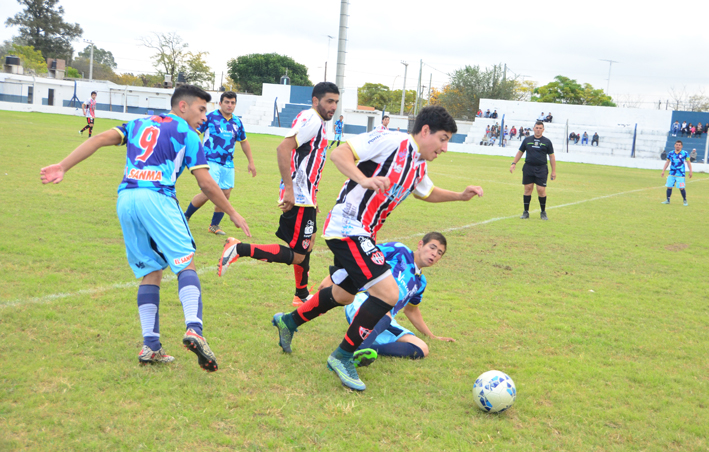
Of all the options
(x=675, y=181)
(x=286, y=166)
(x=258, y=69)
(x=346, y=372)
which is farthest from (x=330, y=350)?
(x=258, y=69)

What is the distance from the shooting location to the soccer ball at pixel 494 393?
3416 millimetres

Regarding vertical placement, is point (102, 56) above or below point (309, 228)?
above

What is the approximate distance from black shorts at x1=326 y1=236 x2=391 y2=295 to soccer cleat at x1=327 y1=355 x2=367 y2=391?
51 centimetres

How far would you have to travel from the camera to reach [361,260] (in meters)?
3.65

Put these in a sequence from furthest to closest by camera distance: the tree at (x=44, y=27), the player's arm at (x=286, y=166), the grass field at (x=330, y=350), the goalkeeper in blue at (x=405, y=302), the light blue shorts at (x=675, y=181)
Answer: the tree at (x=44, y=27)
the light blue shorts at (x=675, y=181)
the player's arm at (x=286, y=166)
the goalkeeper in blue at (x=405, y=302)
the grass field at (x=330, y=350)

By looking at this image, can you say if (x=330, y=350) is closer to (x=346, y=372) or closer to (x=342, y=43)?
(x=346, y=372)

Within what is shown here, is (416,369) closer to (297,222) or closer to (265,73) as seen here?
(297,222)

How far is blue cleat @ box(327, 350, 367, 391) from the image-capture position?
3.63 meters

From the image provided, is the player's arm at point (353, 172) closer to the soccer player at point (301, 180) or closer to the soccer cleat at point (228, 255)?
the soccer cleat at point (228, 255)

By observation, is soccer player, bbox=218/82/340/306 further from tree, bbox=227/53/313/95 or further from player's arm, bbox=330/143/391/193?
tree, bbox=227/53/313/95

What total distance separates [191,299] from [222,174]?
4.83 m

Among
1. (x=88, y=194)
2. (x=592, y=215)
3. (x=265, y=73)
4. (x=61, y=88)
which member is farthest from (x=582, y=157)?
(x=265, y=73)

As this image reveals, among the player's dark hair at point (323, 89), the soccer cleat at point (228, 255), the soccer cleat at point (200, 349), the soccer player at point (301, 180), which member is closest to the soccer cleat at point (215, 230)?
the soccer player at point (301, 180)

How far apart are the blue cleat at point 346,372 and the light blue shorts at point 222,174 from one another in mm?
4978
